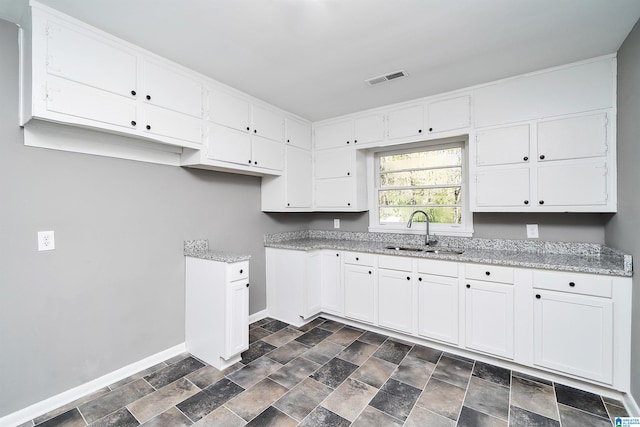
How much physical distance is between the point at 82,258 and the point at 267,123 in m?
2.05

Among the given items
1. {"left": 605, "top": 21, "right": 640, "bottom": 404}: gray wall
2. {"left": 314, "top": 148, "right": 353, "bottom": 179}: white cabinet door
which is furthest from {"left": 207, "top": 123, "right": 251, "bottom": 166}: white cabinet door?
{"left": 605, "top": 21, "right": 640, "bottom": 404}: gray wall

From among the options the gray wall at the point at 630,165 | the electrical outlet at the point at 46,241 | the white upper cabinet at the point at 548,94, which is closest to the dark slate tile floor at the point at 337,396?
the gray wall at the point at 630,165

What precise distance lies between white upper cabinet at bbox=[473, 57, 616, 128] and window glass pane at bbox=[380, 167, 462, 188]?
662 millimetres

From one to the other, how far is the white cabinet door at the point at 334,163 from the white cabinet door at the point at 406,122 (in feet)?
1.88

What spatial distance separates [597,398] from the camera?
197cm

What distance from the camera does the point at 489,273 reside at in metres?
2.38

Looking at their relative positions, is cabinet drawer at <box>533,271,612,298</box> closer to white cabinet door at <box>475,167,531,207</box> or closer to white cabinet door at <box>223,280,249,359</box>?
white cabinet door at <box>475,167,531,207</box>

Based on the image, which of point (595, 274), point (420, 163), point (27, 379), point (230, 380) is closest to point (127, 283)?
point (27, 379)

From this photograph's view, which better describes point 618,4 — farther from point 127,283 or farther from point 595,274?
point 127,283

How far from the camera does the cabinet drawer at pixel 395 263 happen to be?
9.13ft

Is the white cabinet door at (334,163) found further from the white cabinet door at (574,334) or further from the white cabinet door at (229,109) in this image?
the white cabinet door at (574,334)

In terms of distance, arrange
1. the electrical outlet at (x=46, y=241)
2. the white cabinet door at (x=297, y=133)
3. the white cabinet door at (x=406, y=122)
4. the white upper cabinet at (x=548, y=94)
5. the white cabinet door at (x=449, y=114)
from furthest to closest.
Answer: the white cabinet door at (x=297, y=133)
the white cabinet door at (x=406, y=122)
the white cabinet door at (x=449, y=114)
the white upper cabinet at (x=548, y=94)
the electrical outlet at (x=46, y=241)

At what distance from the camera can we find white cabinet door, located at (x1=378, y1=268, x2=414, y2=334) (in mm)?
2787

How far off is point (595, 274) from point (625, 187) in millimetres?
635
